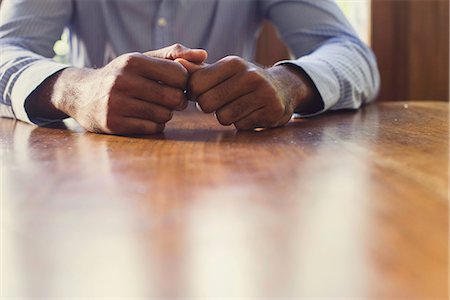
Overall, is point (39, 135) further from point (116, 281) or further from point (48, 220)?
point (116, 281)

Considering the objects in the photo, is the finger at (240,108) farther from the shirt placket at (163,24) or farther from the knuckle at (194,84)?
the shirt placket at (163,24)

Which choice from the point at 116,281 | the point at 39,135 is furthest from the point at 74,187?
the point at 39,135

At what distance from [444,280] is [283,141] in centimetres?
43

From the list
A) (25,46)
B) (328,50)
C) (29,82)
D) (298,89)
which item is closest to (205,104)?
(298,89)

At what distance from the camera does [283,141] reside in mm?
668

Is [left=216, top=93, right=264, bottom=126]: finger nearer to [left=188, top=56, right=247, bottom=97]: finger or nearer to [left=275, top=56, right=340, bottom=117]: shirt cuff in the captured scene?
[left=188, top=56, right=247, bottom=97]: finger

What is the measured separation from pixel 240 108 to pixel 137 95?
0.13 meters

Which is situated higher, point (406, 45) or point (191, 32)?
point (191, 32)

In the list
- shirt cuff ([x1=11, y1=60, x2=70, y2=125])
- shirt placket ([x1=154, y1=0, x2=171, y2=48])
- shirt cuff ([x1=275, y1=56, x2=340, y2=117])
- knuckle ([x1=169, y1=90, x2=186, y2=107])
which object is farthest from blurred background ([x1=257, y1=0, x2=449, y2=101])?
knuckle ([x1=169, y1=90, x2=186, y2=107])

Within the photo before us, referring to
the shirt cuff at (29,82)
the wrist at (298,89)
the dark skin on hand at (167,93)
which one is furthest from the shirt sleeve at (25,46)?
the wrist at (298,89)

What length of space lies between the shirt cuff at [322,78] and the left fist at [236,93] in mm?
159

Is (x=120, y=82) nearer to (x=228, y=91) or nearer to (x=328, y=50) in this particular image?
(x=228, y=91)

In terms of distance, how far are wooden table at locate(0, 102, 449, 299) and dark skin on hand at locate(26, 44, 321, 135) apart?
12 cm

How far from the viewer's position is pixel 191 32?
1396 millimetres
